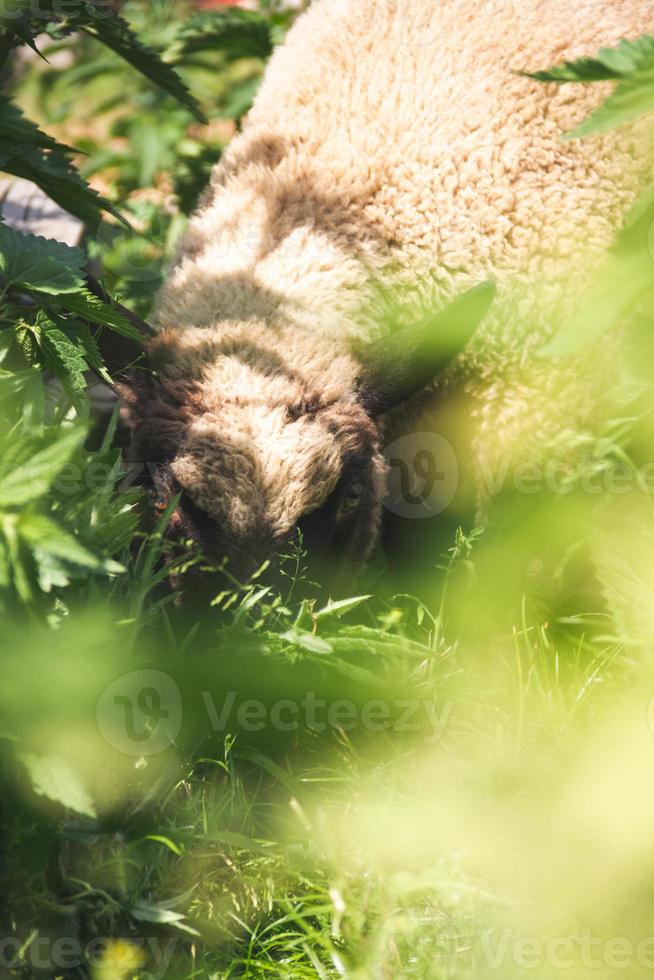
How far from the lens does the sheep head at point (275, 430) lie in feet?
9.73

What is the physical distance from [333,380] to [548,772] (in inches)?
57.7

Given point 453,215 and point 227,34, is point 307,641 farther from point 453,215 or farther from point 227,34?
point 227,34

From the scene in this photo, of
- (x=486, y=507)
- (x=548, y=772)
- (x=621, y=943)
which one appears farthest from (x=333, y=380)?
(x=621, y=943)

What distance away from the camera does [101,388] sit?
3705 mm

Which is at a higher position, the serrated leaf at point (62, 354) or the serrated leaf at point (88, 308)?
the serrated leaf at point (88, 308)

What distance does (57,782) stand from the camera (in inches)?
79.4

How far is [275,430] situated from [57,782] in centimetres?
136

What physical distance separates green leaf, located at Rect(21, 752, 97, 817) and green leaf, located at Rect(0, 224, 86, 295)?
1270mm

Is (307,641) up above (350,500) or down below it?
below

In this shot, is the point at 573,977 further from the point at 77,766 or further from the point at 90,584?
the point at 90,584

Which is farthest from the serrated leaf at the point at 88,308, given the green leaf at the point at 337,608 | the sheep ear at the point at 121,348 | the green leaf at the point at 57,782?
the green leaf at the point at 57,782

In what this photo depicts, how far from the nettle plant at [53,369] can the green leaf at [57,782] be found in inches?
13.4

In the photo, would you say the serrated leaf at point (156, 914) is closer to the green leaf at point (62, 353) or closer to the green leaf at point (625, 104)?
the green leaf at point (62, 353)

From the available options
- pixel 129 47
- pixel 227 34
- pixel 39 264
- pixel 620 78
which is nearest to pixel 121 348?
pixel 39 264
